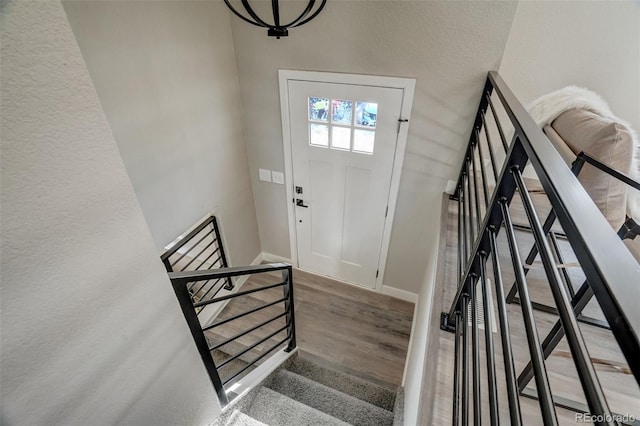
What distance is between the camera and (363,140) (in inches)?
99.1

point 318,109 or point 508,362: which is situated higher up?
point 318,109

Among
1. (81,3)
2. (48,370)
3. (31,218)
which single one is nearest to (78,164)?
(31,218)

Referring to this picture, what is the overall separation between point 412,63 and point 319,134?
93 cm

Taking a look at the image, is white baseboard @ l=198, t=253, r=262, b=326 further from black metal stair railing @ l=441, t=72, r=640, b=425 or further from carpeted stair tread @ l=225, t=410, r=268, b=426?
black metal stair railing @ l=441, t=72, r=640, b=425

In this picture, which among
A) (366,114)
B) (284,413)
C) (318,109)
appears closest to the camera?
(284,413)

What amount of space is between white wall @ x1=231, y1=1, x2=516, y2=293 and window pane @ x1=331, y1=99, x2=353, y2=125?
24cm

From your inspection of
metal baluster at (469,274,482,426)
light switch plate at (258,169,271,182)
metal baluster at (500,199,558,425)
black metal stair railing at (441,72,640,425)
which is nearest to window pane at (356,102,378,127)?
light switch plate at (258,169,271,182)

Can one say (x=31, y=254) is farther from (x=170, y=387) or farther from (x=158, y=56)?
(x=158, y=56)

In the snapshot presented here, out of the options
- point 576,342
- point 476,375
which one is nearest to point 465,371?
point 476,375

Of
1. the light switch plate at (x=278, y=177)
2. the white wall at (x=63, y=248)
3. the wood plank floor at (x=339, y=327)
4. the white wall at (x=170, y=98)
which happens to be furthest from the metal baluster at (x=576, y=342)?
the light switch plate at (x=278, y=177)

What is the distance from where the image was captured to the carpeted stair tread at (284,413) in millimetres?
1787

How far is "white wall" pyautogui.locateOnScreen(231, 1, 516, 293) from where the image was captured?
188 cm

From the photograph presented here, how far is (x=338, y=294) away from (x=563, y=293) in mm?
2991

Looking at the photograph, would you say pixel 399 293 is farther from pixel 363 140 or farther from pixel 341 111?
pixel 341 111
